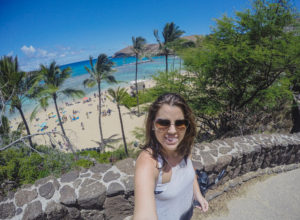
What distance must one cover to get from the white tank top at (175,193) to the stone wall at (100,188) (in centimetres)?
138

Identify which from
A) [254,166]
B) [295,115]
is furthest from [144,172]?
[295,115]

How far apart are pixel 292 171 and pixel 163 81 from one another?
588 centimetres

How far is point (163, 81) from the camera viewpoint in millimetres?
7941

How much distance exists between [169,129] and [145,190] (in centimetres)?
52

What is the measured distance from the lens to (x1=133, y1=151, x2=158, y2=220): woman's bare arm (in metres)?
1.04

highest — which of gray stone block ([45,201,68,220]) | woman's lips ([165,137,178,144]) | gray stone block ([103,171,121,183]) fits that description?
woman's lips ([165,137,178,144])

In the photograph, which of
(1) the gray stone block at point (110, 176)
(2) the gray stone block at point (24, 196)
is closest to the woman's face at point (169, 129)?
(1) the gray stone block at point (110, 176)

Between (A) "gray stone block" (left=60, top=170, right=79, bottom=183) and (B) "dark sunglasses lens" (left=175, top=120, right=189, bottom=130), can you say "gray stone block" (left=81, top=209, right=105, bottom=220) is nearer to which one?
(A) "gray stone block" (left=60, top=170, right=79, bottom=183)

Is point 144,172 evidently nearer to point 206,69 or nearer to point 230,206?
point 230,206

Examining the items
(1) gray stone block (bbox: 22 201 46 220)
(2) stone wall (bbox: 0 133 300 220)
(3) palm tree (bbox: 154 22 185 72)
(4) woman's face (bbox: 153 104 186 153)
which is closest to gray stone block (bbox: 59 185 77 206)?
(2) stone wall (bbox: 0 133 300 220)

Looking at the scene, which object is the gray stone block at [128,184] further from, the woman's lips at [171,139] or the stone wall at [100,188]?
the woman's lips at [171,139]

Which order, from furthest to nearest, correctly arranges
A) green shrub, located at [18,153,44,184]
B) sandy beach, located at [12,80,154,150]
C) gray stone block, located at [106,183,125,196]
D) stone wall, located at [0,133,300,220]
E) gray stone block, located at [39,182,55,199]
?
sandy beach, located at [12,80,154,150] → green shrub, located at [18,153,44,184] → gray stone block, located at [106,183,125,196] → gray stone block, located at [39,182,55,199] → stone wall, located at [0,133,300,220]

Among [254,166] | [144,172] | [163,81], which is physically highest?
[163,81]

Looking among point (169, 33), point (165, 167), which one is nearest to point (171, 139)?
point (165, 167)
